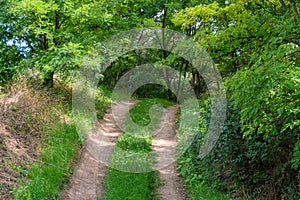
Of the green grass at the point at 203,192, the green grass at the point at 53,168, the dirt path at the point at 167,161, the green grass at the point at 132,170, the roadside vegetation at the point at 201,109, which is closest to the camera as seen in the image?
the roadside vegetation at the point at 201,109

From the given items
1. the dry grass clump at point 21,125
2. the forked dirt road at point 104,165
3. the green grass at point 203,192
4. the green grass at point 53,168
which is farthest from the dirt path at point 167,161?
the dry grass clump at point 21,125

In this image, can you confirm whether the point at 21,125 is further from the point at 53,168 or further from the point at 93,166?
the point at 93,166

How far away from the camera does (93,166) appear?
279 inches

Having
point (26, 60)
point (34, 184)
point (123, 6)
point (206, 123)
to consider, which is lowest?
point (34, 184)

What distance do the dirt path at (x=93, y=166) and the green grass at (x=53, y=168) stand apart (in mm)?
209

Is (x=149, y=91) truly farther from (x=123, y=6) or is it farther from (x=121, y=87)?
(x=123, y=6)

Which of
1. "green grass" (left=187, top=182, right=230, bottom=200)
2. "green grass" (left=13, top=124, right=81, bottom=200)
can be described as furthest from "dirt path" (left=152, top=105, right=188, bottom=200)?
"green grass" (left=13, top=124, right=81, bottom=200)

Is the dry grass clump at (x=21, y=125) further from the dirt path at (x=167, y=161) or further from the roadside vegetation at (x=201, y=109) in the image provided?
the dirt path at (x=167, y=161)

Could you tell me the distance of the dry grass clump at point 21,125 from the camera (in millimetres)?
5516

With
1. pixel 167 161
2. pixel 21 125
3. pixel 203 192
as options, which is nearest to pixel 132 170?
pixel 167 161

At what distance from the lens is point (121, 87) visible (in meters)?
19.8

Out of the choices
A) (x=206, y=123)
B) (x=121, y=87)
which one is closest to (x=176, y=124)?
(x=206, y=123)

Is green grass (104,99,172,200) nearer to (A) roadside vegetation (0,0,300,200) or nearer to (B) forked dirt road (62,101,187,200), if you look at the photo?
(A) roadside vegetation (0,0,300,200)

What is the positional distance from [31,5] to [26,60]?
182cm
